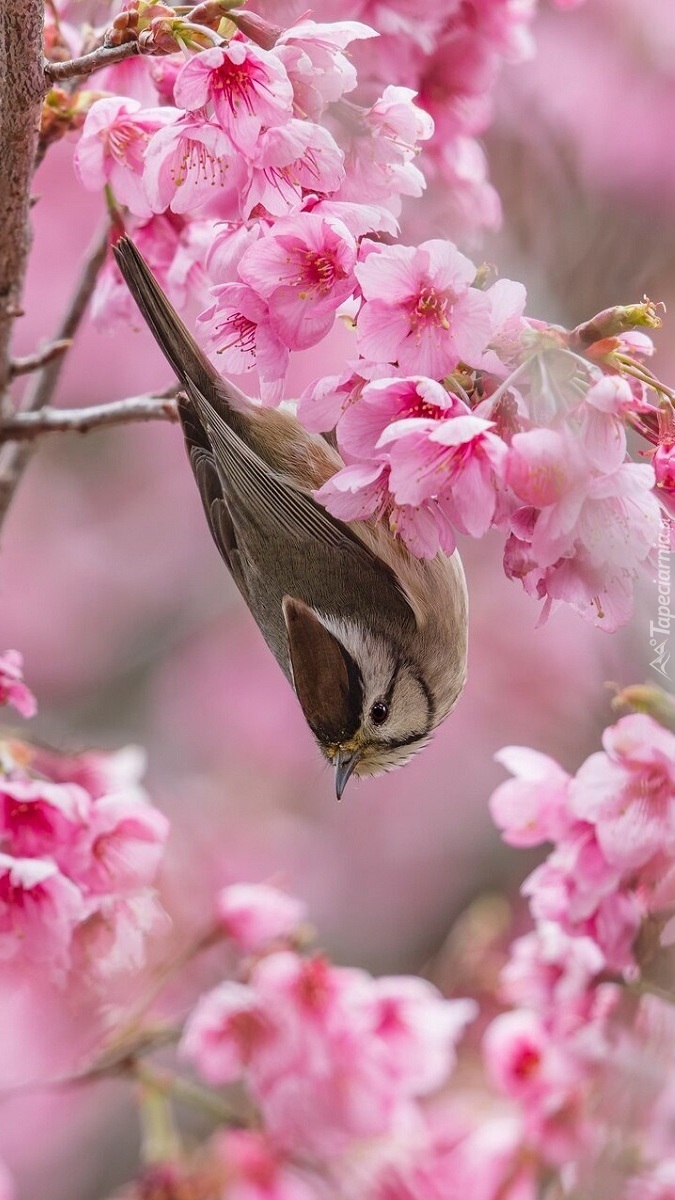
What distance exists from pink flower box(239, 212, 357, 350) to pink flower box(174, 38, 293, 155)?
11 centimetres

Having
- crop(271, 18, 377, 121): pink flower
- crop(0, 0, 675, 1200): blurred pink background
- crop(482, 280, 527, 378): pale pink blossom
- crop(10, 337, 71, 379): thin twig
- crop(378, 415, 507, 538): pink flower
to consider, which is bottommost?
crop(0, 0, 675, 1200): blurred pink background

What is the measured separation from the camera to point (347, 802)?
5352 millimetres

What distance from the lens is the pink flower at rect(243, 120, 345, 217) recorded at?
1.39 m

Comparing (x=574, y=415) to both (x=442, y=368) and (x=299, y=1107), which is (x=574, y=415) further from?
(x=299, y=1107)

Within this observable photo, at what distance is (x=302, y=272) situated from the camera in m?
1.43

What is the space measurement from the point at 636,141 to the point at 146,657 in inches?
107

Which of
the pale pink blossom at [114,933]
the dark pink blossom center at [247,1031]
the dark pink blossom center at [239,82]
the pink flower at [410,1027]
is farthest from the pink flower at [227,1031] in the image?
the dark pink blossom center at [239,82]

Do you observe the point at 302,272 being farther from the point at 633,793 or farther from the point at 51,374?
the point at 51,374

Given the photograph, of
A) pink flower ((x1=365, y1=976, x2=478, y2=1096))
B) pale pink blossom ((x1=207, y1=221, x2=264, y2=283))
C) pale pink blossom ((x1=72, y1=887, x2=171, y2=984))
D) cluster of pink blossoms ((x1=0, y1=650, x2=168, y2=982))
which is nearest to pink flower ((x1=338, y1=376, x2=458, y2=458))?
pale pink blossom ((x1=207, y1=221, x2=264, y2=283))

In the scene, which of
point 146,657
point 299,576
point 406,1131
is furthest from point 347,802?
point 299,576

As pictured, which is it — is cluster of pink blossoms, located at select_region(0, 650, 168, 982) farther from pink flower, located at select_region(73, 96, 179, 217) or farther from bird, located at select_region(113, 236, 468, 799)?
pink flower, located at select_region(73, 96, 179, 217)

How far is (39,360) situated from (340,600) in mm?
602

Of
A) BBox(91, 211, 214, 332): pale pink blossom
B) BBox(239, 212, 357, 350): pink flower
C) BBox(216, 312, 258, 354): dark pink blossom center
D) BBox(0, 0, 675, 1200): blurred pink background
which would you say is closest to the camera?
BBox(239, 212, 357, 350): pink flower

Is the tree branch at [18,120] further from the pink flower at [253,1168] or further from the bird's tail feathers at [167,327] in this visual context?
the pink flower at [253,1168]
